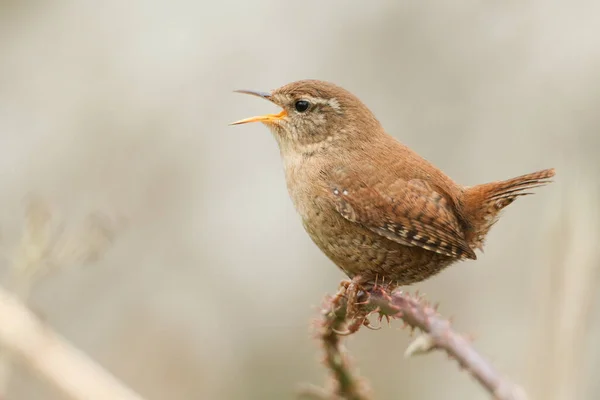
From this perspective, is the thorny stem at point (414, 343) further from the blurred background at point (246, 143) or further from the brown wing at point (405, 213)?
the blurred background at point (246, 143)

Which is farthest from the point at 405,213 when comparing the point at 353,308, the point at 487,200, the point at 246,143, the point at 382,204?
the point at 246,143

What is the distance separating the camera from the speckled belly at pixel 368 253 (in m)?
2.76

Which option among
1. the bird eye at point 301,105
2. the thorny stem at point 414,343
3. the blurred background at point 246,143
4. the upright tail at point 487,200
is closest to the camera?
the thorny stem at point 414,343

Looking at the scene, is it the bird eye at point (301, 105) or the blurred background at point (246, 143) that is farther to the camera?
the blurred background at point (246, 143)

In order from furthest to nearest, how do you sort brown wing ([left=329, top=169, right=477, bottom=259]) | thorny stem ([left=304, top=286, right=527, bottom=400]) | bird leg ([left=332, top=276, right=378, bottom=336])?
brown wing ([left=329, top=169, right=477, bottom=259]) → bird leg ([left=332, top=276, right=378, bottom=336]) → thorny stem ([left=304, top=286, right=527, bottom=400])

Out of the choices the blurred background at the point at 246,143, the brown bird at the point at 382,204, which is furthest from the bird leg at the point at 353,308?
the blurred background at the point at 246,143

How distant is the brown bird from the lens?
2764 millimetres

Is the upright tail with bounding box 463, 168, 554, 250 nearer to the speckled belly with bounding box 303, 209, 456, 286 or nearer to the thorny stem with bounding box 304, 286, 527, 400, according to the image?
the speckled belly with bounding box 303, 209, 456, 286

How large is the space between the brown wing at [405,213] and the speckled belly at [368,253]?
0.04 metres

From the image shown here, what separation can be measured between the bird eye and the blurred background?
73.8 inches

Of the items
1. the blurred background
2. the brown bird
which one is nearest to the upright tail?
the brown bird

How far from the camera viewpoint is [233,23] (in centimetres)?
662

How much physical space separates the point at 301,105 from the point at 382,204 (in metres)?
0.67

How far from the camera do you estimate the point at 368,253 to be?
2.76 m
